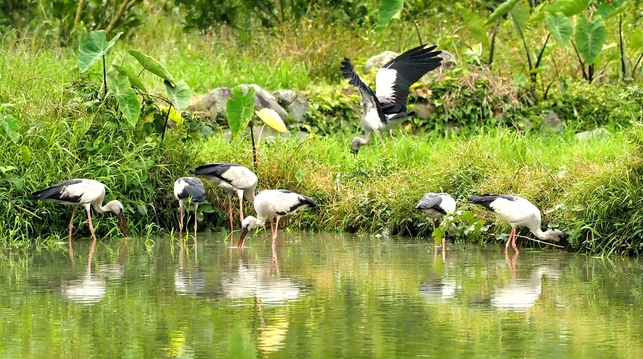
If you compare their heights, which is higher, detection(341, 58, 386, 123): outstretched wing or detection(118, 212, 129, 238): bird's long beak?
detection(341, 58, 386, 123): outstretched wing

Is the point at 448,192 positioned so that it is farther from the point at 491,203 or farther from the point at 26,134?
the point at 26,134

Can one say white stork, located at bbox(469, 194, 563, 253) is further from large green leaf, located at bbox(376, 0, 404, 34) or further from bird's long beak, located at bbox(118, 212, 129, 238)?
large green leaf, located at bbox(376, 0, 404, 34)

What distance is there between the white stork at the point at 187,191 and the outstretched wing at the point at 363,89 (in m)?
2.28

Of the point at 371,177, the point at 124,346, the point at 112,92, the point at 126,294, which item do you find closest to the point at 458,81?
the point at 371,177

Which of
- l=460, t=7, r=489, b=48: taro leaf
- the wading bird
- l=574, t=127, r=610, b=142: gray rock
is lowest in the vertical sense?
the wading bird

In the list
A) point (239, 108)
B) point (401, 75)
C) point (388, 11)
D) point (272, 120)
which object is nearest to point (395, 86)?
point (401, 75)

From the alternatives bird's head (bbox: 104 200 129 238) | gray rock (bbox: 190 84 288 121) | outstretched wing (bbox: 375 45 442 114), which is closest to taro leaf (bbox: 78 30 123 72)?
bird's head (bbox: 104 200 129 238)

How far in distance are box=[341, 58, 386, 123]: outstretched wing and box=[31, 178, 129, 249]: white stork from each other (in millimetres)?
3124

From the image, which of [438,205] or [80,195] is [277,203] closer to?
[438,205]

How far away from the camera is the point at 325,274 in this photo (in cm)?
906

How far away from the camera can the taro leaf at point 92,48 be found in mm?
12031

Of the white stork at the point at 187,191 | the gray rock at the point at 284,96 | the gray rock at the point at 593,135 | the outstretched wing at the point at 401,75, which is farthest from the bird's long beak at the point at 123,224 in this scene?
the gray rock at the point at 593,135

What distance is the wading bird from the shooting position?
10.5 m

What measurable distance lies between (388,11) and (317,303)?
9661mm
